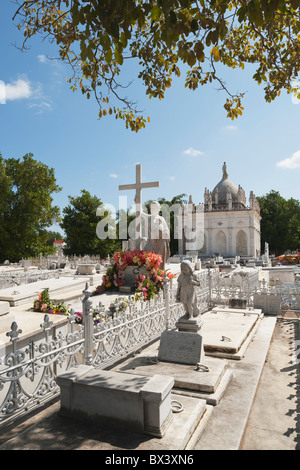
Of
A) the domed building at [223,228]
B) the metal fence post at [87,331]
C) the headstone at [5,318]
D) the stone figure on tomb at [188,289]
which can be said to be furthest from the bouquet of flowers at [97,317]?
the domed building at [223,228]

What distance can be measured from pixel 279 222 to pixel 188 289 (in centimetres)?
5875

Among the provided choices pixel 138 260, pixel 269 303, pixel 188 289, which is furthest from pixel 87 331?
pixel 269 303

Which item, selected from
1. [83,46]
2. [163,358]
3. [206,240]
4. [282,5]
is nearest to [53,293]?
[163,358]

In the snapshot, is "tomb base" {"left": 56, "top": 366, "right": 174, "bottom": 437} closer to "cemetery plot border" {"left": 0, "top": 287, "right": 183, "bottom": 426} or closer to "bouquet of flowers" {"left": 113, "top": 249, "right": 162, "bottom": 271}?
"cemetery plot border" {"left": 0, "top": 287, "right": 183, "bottom": 426}

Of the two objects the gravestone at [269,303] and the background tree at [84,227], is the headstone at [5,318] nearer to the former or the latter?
the gravestone at [269,303]

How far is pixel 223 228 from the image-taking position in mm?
49312

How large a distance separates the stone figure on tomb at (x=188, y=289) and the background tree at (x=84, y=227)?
34.6 metres

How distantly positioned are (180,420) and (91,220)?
3810 cm

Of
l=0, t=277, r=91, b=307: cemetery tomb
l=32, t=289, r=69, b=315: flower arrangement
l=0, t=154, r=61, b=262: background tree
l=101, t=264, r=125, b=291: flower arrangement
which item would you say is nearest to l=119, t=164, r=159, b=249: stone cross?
l=101, t=264, r=125, b=291: flower arrangement

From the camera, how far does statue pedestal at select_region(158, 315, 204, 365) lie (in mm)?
5340

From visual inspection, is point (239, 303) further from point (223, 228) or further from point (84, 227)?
Result: point (223, 228)

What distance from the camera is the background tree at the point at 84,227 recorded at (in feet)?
131
